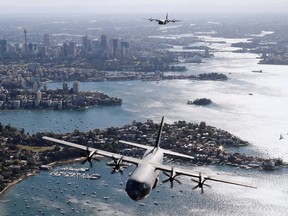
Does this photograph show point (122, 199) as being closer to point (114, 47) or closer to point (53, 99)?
point (53, 99)

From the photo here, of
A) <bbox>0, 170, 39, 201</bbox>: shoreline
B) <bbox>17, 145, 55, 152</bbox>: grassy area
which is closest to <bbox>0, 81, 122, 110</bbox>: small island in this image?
<bbox>17, 145, 55, 152</bbox>: grassy area

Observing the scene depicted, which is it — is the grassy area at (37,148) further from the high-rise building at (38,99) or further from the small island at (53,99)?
the high-rise building at (38,99)

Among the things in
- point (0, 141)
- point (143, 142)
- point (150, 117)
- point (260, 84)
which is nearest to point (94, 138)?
point (143, 142)

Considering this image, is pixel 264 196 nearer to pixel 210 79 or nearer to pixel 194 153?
pixel 194 153

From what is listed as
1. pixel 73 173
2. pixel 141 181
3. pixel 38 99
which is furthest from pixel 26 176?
pixel 38 99

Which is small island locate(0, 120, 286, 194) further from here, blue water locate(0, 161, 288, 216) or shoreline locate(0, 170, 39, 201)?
blue water locate(0, 161, 288, 216)

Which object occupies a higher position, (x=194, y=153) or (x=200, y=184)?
(x=200, y=184)

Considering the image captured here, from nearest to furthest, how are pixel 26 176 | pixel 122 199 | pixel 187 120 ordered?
1. pixel 122 199
2. pixel 26 176
3. pixel 187 120

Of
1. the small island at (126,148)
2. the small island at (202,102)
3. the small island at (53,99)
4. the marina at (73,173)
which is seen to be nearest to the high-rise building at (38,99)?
the small island at (53,99)
